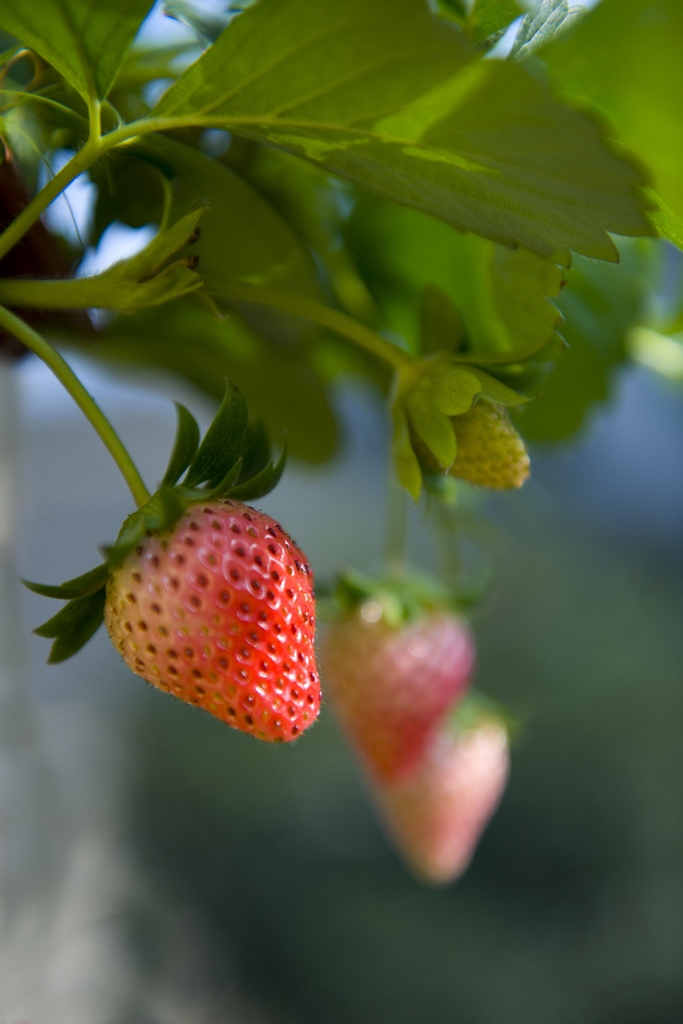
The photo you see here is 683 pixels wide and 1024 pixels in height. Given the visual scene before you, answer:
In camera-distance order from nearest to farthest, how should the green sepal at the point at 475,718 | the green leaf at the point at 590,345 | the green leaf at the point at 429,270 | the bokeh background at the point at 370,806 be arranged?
the green leaf at the point at 429,270 → the green leaf at the point at 590,345 → the green sepal at the point at 475,718 → the bokeh background at the point at 370,806

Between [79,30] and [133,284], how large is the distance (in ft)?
0.17

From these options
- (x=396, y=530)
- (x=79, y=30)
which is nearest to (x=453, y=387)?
(x=79, y=30)

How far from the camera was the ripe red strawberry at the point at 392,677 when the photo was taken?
396 millimetres

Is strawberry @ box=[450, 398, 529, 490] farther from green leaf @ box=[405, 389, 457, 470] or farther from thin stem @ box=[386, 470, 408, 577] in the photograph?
thin stem @ box=[386, 470, 408, 577]

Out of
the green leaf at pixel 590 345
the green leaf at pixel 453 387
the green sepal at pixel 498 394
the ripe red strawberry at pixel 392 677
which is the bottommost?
the ripe red strawberry at pixel 392 677

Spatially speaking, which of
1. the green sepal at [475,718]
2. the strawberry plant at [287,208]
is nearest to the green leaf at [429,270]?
the strawberry plant at [287,208]

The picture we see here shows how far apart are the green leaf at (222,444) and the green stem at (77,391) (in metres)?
0.02

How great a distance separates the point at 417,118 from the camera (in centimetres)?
18

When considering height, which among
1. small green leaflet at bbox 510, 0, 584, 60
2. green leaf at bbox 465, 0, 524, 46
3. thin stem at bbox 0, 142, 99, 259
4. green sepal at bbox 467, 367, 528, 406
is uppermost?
thin stem at bbox 0, 142, 99, 259

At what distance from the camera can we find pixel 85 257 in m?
0.31

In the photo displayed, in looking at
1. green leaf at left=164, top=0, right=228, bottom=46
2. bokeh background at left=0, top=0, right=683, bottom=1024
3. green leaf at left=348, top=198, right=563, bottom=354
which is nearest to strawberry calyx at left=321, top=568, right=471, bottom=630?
green leaf at left=348, top=198, right=563, bottom=354

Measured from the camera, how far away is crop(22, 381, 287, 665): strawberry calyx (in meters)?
0.21

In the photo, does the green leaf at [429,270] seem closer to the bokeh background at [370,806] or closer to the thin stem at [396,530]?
the thin stem at [396,530]

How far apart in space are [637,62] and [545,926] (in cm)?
105
